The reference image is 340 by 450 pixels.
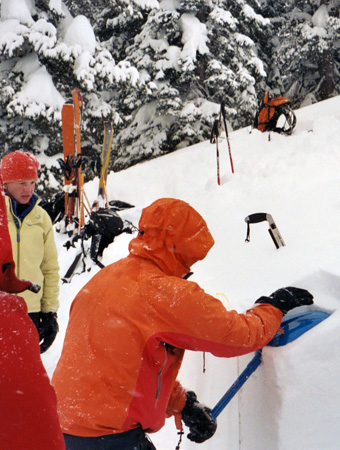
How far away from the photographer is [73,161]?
22.8 ft

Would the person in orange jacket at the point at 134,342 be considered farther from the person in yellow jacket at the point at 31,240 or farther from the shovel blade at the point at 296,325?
the person in yellow jacket at the point at 31,240

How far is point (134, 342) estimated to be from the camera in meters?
1.59

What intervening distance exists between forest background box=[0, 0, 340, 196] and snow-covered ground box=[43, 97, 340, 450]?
3231mm

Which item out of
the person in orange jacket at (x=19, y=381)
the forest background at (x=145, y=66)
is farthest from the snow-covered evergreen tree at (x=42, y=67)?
the person in orange jacket at (x=19, y=381)

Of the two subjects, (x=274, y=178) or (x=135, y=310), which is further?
(x=274, y=178)

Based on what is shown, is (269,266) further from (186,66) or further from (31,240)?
(186,66)

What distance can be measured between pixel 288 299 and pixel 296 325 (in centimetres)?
18

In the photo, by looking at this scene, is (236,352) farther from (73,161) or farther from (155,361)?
(73,161)

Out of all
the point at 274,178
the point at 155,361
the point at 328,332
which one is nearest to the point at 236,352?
the point at 155,361

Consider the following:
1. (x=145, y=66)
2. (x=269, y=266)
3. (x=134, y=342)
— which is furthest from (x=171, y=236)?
(x=145, y=66)

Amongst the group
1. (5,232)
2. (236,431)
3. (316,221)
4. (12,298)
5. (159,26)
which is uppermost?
(159,26)

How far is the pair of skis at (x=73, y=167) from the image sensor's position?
6773mm

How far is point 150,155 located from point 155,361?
504 inches

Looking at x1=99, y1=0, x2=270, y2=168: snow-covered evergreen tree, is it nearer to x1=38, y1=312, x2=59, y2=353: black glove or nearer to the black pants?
x1=38, y1=312, x2=59, y2=353: black glove
